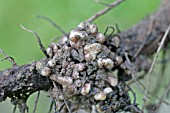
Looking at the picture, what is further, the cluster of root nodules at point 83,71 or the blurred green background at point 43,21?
the blurred green background at point 43,21

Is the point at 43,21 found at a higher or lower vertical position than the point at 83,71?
higher

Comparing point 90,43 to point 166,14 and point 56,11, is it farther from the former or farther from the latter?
point 56,11

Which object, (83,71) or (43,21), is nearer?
(83,71)

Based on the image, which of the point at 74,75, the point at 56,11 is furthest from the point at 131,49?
the point at 56,11

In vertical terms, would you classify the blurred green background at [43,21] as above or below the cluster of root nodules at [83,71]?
above
